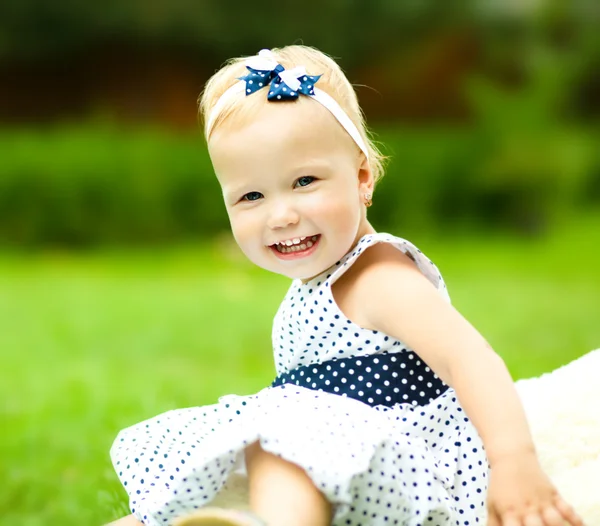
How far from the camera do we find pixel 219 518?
951mm

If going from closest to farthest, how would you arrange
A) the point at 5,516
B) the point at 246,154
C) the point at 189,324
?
the point at 246,154 < the point at 5,516 < the point at 189,324

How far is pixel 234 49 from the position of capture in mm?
7504

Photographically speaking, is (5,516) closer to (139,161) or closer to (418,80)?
(139,161)

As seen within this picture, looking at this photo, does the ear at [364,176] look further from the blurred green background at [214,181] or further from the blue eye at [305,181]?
the blurred green background at [214,181]

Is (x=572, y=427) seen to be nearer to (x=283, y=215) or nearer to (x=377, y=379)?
(x=377, y=379)

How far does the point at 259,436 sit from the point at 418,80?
6845 millimetres

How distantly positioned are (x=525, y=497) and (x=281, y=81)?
610mm

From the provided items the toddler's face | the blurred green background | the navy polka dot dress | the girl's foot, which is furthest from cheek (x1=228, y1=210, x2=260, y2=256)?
the blurred green background

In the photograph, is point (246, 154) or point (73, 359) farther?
point (73, 359)

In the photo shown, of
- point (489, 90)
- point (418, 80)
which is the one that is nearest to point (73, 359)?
point (489, 90)

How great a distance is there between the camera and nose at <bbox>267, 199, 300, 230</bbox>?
4.03ft

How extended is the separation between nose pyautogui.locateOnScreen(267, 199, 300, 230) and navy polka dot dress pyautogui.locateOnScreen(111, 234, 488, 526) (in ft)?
0.31

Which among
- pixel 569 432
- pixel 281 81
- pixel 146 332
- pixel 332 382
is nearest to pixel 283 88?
pixel 281 81

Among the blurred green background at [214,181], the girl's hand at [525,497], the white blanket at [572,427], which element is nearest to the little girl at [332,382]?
the girl's hand at [525,497]
